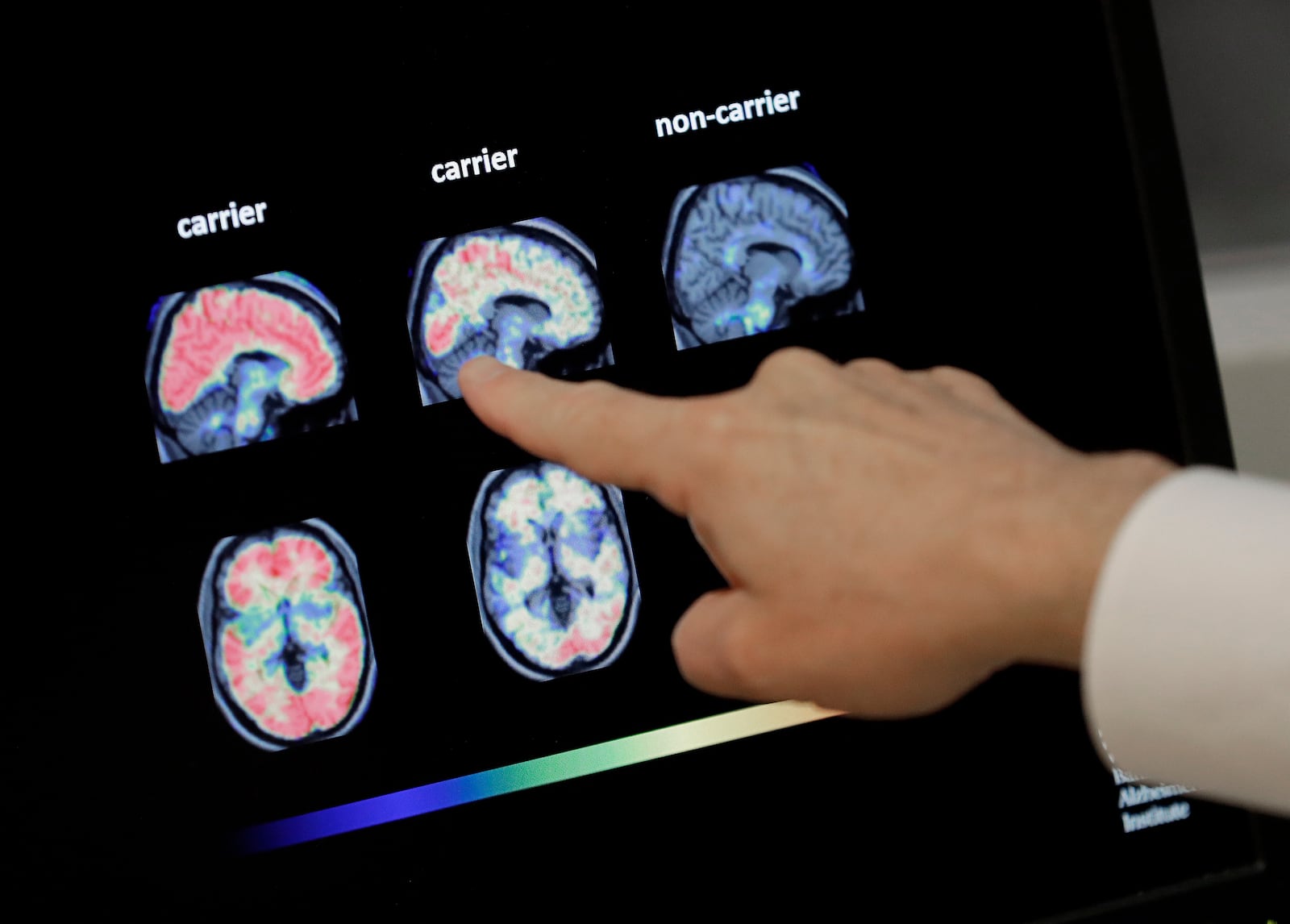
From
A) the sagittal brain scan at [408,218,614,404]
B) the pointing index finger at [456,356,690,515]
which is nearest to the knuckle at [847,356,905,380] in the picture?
the pointing index finger at [456,356,690,515]

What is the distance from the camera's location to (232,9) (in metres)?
0.83

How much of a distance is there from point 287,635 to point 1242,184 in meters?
1.01

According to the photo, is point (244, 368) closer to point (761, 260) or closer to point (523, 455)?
point (523, 455)

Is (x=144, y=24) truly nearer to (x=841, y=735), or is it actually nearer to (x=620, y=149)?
(x=620, y=149)

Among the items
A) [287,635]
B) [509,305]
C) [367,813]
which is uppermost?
[509,305]

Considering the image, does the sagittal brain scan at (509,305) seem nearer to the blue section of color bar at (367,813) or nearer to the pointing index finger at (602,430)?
the pointing index finger at (602,430)

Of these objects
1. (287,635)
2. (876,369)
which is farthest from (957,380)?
(287,635)

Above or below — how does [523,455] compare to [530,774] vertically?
above

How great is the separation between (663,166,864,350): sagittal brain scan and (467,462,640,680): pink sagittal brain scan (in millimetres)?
150

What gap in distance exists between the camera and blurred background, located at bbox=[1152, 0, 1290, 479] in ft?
3.82

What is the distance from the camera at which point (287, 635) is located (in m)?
0.89

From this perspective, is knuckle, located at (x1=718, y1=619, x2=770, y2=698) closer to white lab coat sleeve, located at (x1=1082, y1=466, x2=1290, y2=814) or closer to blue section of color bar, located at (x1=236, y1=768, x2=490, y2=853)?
white lab coat sleeve, located at (x1=1082, y1=466, x2=1290, y2=814)

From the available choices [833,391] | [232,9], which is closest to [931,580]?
[833,391]

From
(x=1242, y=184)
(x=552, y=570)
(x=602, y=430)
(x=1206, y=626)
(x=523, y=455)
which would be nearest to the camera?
(x=1206, y=626)
